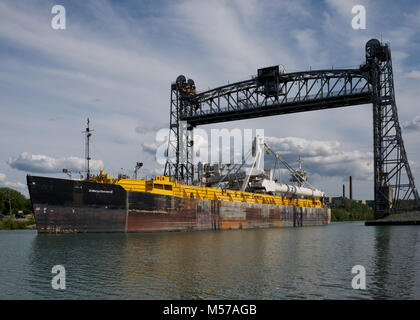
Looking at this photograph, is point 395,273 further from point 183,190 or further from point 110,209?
point 183,190

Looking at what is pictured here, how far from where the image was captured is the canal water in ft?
52.1

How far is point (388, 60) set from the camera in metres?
67.6

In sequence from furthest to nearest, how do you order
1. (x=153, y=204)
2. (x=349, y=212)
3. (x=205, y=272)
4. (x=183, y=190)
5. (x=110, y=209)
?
(x=349, y=212) < (x=183, y=190) < (x=153, y=204) < (x=110, y=209) < (x=205, y=272)

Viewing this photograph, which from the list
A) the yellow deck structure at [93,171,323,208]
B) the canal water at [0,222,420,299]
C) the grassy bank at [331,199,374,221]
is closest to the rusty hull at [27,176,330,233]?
the yellow deck structure at [93,171,323,208]

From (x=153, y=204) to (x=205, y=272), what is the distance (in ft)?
83.7

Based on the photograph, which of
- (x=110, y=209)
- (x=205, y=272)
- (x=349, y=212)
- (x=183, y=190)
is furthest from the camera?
(x=349, y=212)

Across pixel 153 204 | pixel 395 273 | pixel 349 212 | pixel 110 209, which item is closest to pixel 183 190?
pixel 153 204

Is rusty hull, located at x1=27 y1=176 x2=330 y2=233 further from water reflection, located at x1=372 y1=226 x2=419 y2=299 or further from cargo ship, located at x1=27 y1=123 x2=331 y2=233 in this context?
water reflection, located at x1=372 y1=226 x2=419 y2=299

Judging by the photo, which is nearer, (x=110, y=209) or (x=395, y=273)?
(x=395, y=273)

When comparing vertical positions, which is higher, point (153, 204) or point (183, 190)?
point (183, 190)

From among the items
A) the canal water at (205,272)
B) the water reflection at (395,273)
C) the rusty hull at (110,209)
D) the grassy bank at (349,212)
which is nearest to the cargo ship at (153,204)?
the rusty hull at (110,209)

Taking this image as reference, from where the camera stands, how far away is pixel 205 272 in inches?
782

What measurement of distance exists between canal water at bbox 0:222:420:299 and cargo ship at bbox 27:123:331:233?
8.95 m
